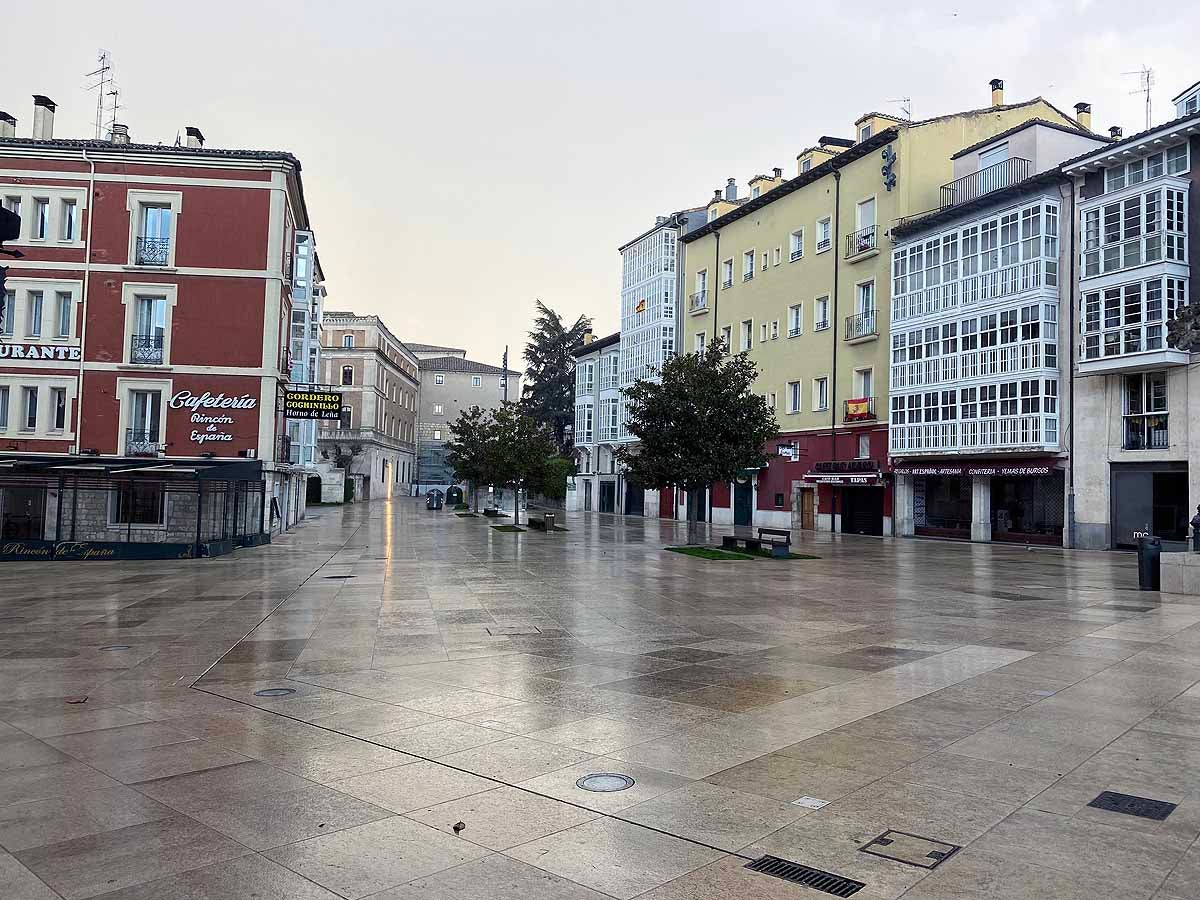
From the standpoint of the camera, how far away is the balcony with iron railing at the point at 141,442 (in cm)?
2953

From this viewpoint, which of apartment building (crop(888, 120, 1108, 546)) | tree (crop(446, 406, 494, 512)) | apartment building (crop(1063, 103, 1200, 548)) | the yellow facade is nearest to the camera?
apartment building (crop(1063, 103, 1200, 548))

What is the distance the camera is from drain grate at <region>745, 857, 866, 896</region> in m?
4.22

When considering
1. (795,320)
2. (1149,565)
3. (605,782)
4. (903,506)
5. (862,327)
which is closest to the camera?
(605,782)

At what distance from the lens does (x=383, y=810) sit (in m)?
A: 5.29

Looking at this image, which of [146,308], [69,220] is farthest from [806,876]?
[69,220]

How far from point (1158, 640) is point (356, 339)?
87.3 m

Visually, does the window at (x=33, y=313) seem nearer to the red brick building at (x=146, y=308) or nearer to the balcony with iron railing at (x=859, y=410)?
the red brick building at (x=146, y=308)

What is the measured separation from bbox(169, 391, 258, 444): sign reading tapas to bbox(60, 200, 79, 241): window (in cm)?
648

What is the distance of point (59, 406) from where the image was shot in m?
29.6

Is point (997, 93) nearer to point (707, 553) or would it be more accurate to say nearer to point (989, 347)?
point (989, 347)

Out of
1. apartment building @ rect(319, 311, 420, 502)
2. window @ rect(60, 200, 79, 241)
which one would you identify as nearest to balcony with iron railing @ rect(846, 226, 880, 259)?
window @ rect(60, 200, 79, 241)

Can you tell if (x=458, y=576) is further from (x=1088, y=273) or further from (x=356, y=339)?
(x=356, y=339)

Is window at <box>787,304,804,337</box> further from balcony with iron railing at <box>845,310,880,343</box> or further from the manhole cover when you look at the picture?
the manhole cover

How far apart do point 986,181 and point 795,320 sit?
12554 mm
